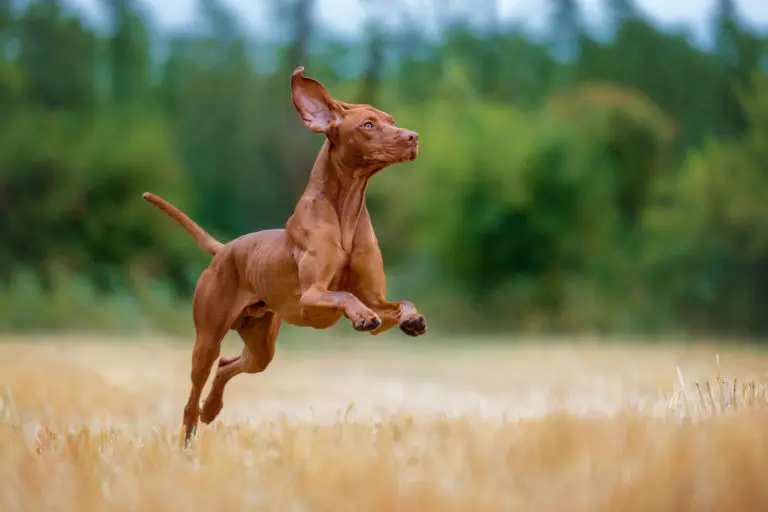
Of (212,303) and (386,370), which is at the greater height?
(212,303)

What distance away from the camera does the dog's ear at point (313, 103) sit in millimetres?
4801

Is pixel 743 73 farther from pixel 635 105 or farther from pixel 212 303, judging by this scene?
pixel 212 303

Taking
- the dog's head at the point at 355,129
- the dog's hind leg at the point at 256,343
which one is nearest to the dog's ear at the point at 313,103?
the dog's head at the point at 355,129

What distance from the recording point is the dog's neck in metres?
4.75

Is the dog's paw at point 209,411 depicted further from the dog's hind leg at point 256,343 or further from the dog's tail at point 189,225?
the dog's tail at point 189,225

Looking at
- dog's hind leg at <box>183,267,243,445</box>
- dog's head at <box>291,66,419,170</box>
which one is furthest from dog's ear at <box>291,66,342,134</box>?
dog's hind leg at <box>183,267,243,445</box>

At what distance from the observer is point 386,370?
1091 cm

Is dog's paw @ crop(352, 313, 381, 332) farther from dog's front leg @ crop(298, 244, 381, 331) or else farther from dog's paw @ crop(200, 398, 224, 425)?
dog's paw @ crop(200, 398, 224, 425)

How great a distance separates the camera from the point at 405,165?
47.5 feet

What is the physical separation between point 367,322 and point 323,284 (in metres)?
0.44

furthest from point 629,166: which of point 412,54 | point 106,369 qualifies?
point 106,369

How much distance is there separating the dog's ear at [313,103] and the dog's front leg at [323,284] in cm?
60

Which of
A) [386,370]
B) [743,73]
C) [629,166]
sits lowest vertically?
[386,370]

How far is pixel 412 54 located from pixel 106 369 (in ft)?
22.1
